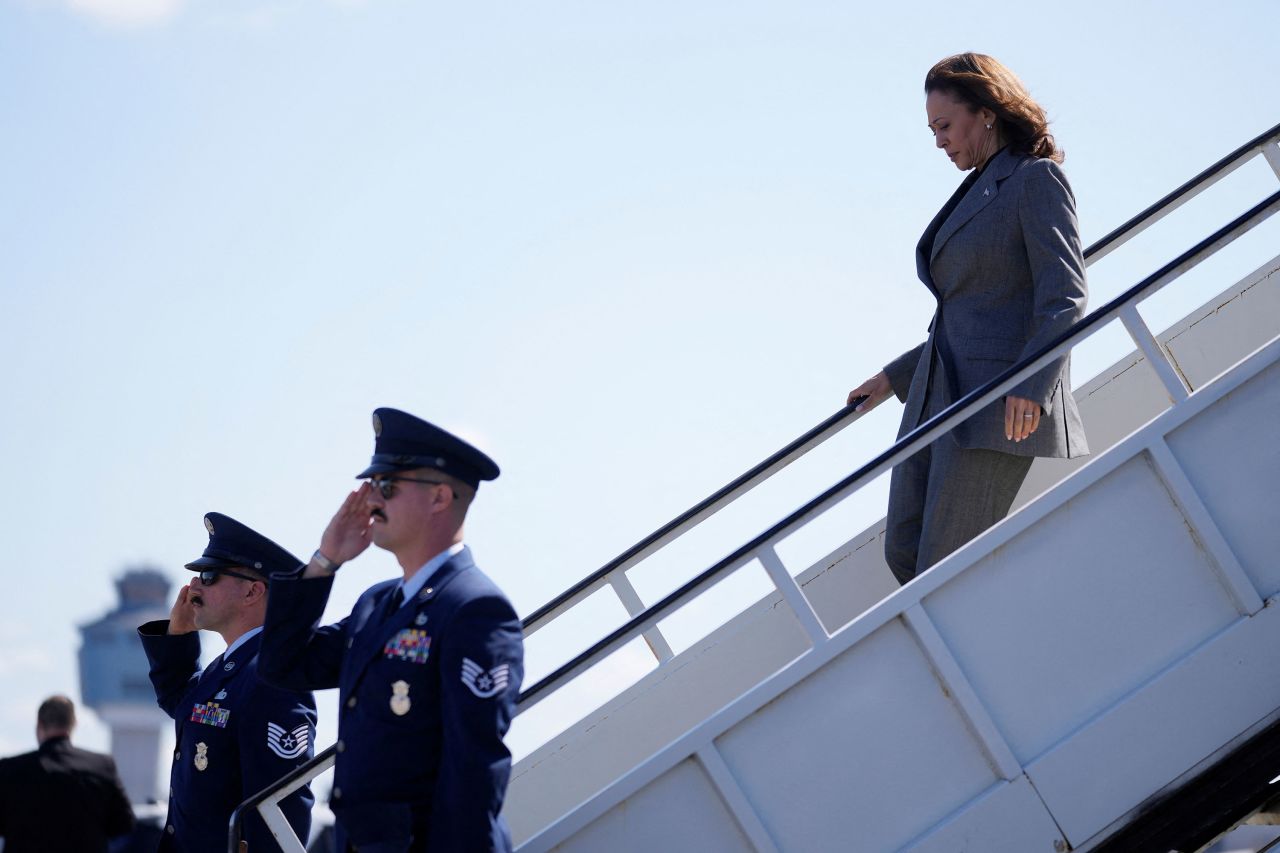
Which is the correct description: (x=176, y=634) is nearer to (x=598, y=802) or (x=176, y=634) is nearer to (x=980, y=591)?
(x=598, y=802)

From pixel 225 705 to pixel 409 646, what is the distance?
1.60 metres

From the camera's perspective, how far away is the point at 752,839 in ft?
12.0

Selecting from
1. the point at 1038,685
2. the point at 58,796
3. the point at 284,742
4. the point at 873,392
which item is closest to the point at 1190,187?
the point at 873,392

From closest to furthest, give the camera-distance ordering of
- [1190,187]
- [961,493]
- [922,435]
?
[922,435], [961,493], [1190,187]

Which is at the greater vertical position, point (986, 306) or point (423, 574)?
point (423, 574)

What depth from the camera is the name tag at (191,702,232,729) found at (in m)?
4.73

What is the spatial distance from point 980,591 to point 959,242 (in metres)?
1.24

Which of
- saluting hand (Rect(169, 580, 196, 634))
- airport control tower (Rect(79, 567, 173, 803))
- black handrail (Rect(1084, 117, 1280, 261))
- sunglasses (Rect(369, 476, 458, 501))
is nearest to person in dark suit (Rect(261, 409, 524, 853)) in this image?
sunglasses (Rect(369, 476, 458, 501))

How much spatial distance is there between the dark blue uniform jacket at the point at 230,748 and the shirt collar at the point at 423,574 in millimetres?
1157

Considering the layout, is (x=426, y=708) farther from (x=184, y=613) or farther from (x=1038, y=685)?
(x=184, y=613)

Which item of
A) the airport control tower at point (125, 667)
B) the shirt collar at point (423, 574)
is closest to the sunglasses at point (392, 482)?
the shirt collar at point (423, 574)

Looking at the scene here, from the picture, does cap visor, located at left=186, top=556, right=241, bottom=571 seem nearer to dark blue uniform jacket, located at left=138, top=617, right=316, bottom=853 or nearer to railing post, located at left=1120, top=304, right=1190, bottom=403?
dark blue uniform jacket, located at left=138, top=617, right=316, bottom=853

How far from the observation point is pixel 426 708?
3354mm

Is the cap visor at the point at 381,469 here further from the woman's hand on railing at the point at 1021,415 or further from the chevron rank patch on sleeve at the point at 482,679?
the woman's hand on railing at the point at 1021,415
